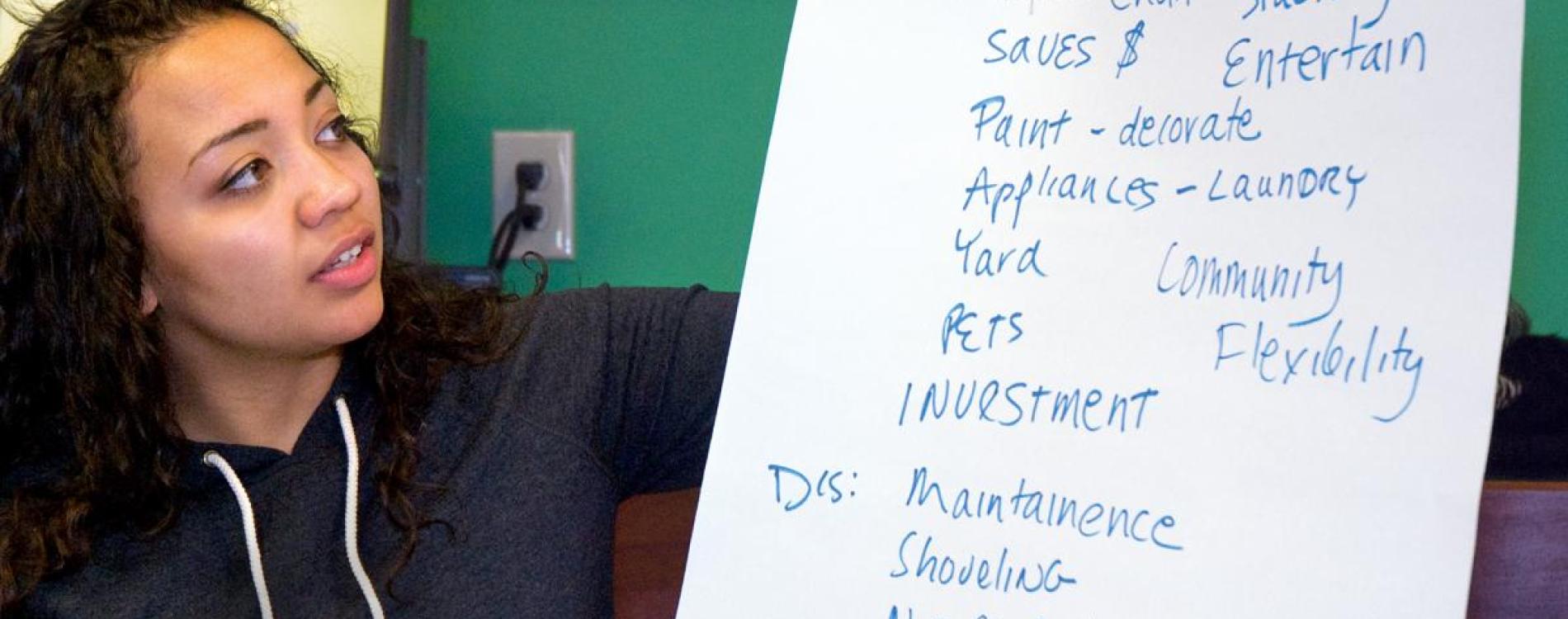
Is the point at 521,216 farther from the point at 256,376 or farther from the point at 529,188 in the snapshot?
the point at 256,376

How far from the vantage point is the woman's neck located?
104 cm

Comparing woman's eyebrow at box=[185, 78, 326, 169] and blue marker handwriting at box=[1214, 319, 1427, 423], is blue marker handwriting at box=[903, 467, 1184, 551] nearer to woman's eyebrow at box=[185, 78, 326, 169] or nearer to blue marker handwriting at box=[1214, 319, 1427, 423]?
blue marker handwriting at box=[1214, 319, 1427, 423]

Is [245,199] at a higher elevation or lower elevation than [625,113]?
lower

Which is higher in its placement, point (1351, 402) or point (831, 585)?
point (1351, 402)

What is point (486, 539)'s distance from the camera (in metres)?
1.01

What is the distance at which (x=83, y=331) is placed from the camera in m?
1.00

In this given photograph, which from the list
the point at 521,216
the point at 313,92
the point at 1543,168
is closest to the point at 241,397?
the point at 313,92

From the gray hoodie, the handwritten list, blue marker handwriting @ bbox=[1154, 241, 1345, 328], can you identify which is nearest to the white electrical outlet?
the gray hoodie

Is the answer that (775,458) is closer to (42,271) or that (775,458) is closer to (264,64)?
(264,64)

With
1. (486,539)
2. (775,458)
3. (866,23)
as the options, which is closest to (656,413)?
(486,539)

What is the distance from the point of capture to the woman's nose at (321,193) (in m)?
0.95

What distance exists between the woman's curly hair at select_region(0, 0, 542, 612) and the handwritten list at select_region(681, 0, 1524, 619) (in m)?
0.37

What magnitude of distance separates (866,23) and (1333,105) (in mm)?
263

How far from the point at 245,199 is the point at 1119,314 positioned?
0.59 meters
